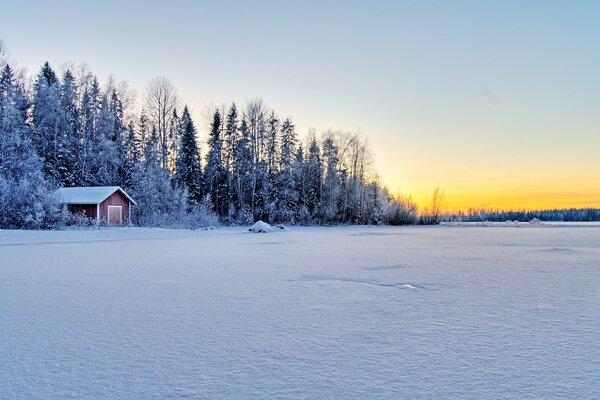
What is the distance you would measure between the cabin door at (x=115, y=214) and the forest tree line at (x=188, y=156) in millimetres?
1570

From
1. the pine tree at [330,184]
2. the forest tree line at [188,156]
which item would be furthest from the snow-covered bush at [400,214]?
the pine tree at [330,184]

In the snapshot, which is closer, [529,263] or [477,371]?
[477,371]

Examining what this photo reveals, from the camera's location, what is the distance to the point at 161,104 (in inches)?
1528

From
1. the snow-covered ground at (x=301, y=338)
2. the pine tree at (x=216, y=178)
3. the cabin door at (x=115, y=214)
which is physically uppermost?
the pine tree at (x=216, y=178)

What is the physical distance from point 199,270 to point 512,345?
195 inches

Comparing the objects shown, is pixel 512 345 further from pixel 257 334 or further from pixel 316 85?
pixel 316 85

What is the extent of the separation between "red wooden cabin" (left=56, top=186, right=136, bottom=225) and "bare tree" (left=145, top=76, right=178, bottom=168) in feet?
35.7

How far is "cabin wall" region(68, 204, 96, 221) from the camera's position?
87.4 ft

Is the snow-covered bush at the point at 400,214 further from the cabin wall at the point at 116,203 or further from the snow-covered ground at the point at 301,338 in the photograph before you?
the snow-covered ground at the point at 301,338

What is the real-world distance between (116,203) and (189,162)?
13672 millimetres

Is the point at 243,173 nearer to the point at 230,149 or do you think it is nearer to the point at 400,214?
the point at 230,149

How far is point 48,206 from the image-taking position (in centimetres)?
2152

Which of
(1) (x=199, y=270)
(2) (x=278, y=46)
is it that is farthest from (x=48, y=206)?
(1) (x=199, y=270)

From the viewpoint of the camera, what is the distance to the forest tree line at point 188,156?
1334 inches
